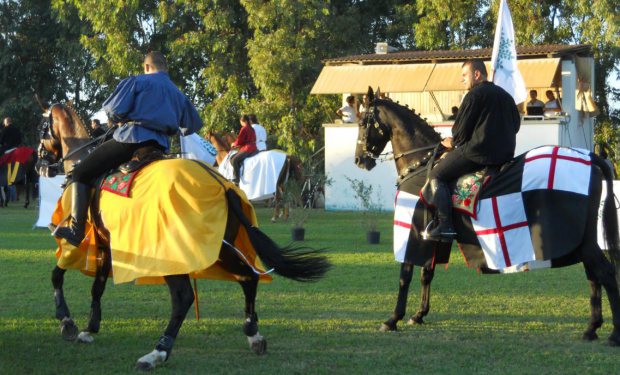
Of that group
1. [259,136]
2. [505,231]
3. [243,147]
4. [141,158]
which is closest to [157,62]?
[141,158]

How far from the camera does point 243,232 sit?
7.23m

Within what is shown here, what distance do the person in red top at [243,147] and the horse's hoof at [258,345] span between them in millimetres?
13759

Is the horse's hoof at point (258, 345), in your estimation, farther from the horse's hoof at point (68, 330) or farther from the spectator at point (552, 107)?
the spectator at point (552, 107)

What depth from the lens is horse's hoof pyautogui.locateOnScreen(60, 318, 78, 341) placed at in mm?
7609

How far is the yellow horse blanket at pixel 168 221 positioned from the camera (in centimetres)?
664

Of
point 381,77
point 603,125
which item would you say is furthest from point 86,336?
point 603,125

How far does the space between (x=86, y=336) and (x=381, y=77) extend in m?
20.3

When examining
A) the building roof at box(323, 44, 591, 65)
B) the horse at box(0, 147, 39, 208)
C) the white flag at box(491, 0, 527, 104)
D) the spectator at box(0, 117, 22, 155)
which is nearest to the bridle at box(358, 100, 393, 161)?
the white flag at box(491, 0, 527, 104)

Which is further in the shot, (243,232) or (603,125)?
(603,125)

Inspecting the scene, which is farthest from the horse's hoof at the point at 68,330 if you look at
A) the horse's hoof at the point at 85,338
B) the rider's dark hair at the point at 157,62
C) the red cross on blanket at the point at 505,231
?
the red cross on blanket at the point at 505,231

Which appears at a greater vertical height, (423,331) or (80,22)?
(80,22)

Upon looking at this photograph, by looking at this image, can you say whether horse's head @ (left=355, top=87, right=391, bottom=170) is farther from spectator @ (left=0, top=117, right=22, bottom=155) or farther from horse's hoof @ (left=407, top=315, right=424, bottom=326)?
spectator @ (left=0, top=117, right=22, bottom=155)

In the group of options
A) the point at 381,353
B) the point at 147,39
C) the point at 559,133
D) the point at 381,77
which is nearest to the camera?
the point at 381,353

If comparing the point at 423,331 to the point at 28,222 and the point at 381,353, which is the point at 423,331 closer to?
the point at 381,353
